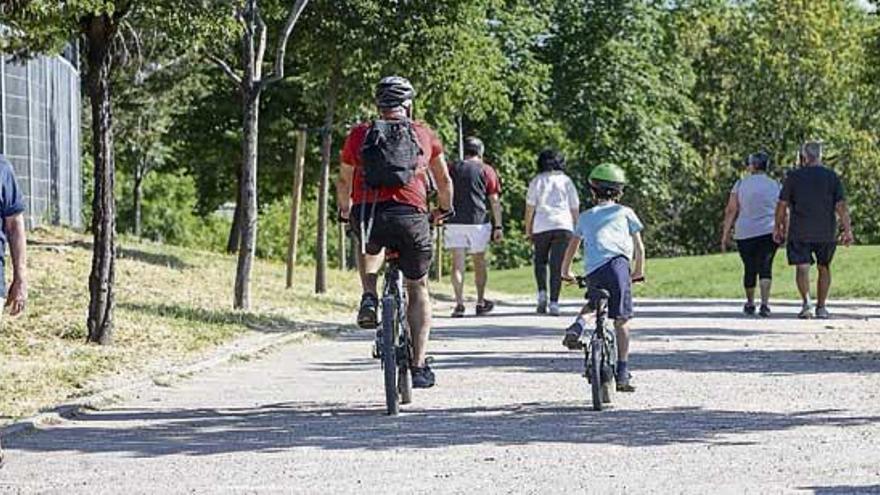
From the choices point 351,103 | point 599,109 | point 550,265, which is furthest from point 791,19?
point 550,265

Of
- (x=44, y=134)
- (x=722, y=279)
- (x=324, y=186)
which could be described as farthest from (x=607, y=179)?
(x=722, y=279)

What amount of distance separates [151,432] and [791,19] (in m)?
67.6

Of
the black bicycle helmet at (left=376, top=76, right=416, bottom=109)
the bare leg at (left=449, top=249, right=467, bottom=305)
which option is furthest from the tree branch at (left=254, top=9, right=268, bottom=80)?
the black bicycle helmet at (left=376, top=76, right=416, bottom=109)

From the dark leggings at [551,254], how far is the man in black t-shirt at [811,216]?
8.25 ft

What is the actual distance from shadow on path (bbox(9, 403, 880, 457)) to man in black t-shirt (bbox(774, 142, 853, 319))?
10541 mm

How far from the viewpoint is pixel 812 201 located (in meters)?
21.7

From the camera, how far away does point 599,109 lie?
202 feet

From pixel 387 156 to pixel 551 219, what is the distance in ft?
38.0

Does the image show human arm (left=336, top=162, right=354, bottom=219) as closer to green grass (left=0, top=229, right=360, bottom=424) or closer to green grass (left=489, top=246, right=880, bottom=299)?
green grass (left=0, top=229, right=360, bottom=424)

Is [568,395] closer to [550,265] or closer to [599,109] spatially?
[550,265]

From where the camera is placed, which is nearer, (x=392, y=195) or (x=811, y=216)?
(x=392, y=195)

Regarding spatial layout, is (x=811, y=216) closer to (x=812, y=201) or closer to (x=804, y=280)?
(x=812, y=201)

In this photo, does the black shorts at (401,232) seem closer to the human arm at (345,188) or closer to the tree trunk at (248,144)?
the human arm at (345,188)

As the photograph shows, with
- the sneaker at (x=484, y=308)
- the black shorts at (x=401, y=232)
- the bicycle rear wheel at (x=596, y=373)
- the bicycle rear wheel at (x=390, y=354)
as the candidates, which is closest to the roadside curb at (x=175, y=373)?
the bicycle rear wheel at (x=390, y=354)
